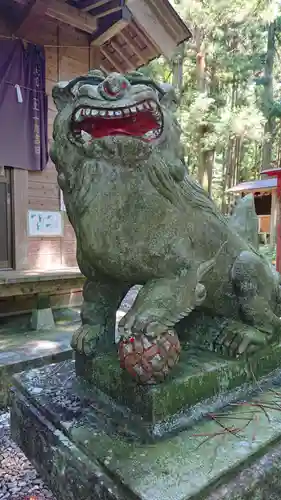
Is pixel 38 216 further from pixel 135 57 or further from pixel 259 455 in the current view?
pixel 259 455

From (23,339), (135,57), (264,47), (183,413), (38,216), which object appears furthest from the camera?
(264,47)

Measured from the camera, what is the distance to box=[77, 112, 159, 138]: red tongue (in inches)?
48.4

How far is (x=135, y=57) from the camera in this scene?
544cm

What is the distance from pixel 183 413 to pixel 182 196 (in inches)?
30.5

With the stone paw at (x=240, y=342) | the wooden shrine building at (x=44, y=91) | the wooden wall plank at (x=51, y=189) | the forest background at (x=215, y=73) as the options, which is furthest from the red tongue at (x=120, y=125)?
the forest background at (x=215, y=73)

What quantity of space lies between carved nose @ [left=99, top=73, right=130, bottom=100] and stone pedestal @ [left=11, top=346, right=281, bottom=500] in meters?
0.95

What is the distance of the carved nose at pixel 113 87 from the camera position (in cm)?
120

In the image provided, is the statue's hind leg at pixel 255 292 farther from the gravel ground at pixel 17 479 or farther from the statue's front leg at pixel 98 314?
the gravel ground at pixel 17 479

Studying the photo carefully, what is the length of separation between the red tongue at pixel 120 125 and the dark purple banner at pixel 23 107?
333 cm

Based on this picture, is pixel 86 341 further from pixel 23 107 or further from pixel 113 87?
pixel 23 107

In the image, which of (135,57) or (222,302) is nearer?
(222,302)

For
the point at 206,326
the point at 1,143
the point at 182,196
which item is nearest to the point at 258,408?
the point at 206,326

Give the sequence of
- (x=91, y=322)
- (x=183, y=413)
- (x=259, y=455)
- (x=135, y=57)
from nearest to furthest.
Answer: (x=259, y=455), (x=183, y=413), (x=91, y=322), (x=135, y=57)

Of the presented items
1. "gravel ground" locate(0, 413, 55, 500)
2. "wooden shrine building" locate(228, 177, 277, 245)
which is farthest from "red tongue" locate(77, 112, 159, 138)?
"wooden shrine building" locate(228, 177, 277, 245)
